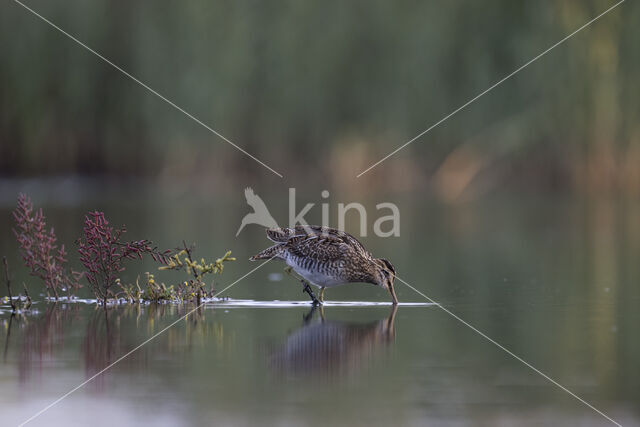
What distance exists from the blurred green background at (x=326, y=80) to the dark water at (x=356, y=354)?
8.77 m

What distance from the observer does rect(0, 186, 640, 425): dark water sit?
6.27m

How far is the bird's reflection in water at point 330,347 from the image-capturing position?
7.49 m

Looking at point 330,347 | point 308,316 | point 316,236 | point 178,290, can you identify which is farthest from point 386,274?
point 330,347

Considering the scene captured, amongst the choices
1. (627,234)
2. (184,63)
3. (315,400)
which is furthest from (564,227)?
(315,400)

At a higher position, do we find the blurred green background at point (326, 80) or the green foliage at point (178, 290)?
the blurred green background at point (326, 80)

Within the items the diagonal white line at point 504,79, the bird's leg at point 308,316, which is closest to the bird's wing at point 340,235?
the bird's leg at point 308,316

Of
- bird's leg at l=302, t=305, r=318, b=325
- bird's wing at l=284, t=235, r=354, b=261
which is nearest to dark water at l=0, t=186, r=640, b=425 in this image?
bird's leg at l=302, t=305, r=318, b=325

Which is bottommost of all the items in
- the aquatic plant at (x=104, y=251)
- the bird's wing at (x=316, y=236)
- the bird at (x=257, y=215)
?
the aquatic plant at (x=104, y=251)

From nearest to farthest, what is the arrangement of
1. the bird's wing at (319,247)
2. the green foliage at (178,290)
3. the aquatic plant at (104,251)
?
the aquatic plant at (104,251), the green foliage at (178,290), the bird's wing at (319,247)

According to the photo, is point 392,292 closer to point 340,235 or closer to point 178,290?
point 340,235

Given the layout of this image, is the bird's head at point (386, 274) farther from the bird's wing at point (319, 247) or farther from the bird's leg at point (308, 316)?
the bird's leg at point (308, 316)

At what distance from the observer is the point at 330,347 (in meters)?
8.27

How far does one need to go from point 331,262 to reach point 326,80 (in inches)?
505

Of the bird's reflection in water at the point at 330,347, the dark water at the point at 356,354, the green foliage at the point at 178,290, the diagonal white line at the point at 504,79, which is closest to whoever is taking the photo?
the dark water at the point at 356,354
